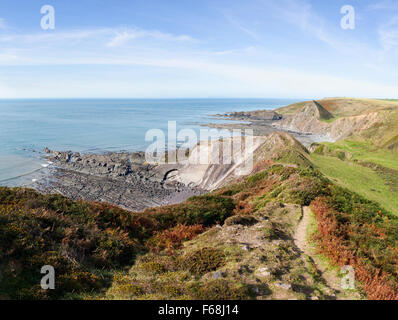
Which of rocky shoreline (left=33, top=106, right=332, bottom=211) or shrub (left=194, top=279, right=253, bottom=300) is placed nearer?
shrub (left=194, top=279, right=253, bottom=300)

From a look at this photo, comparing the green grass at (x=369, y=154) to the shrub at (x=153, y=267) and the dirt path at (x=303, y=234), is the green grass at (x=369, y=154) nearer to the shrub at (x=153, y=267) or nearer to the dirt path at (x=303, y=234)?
the dirt path at (x=303, y=234)

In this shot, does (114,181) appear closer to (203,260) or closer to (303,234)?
(303,234)

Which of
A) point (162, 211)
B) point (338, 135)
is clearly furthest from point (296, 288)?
point (338, 135)

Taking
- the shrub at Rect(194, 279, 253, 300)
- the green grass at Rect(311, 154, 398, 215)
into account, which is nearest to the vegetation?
the shrub at Rect(194, 279, 253, 300)

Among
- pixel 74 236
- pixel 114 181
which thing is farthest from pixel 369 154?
pixel 74 236

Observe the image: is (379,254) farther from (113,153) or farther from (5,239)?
(113,153)

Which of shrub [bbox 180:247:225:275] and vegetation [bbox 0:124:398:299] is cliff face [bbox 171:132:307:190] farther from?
shrub [bbox 180:247:225:275]
